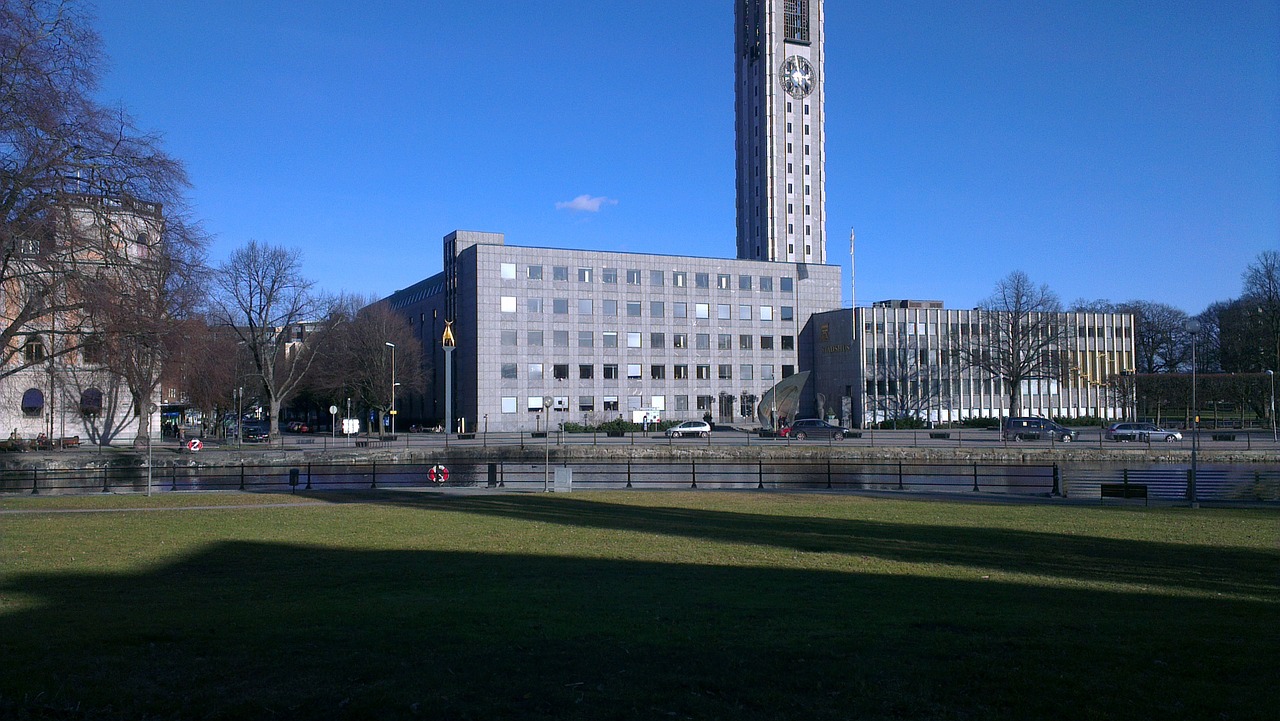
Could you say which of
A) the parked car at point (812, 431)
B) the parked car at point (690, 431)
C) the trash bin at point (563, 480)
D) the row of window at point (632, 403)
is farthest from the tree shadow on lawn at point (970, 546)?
the row of window at point (632, 403)

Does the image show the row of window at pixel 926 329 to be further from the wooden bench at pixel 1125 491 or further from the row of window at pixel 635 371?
the wooden bench at pixel 1125 491

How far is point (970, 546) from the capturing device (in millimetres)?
16281

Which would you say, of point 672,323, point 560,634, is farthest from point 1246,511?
point 672,323

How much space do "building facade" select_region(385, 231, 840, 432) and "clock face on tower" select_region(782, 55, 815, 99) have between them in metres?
30.5

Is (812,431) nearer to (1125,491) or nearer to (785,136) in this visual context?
(1125,491)

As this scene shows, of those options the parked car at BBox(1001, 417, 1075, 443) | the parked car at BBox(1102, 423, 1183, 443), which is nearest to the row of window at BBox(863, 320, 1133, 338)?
the parked car at BBox(1001, 417, 1075, 443)

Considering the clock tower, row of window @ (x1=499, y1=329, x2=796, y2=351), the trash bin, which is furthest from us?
the clock tower

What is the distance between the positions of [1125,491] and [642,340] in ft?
214

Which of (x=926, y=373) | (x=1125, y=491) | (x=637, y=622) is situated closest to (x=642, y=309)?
(x=926, y=373)

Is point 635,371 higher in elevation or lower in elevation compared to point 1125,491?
higher

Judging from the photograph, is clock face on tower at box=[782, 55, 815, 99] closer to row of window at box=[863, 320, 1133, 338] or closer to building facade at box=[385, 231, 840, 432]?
building facade at box=[385, 231, 840, 432]

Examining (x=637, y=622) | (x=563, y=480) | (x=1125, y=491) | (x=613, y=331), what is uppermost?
(x=613, y=331)

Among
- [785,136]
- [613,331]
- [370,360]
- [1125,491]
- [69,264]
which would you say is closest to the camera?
[69,264]

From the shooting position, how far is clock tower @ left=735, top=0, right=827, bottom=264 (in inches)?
4582
